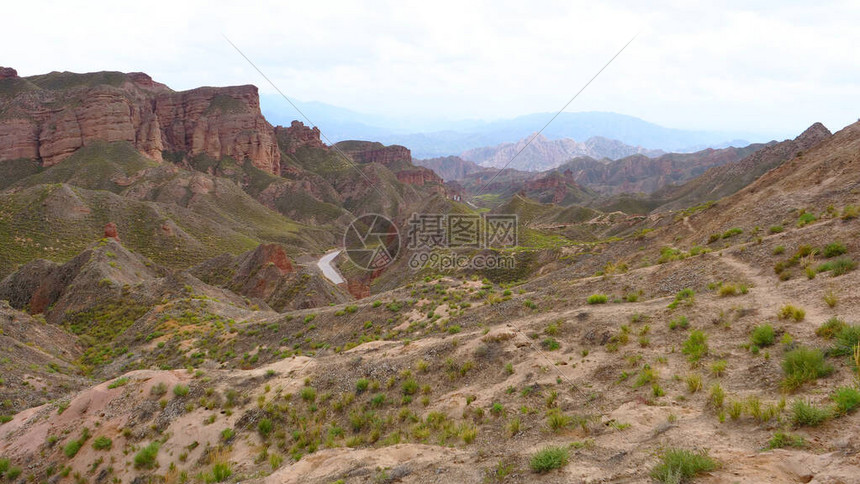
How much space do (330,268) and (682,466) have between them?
265ft

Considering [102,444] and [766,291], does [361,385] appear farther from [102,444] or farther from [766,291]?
[766,291]

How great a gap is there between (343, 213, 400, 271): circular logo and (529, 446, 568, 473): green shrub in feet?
172

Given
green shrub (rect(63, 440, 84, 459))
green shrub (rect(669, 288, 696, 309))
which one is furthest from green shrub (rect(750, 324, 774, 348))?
green shrub (rect(63, 440, 84, 459))

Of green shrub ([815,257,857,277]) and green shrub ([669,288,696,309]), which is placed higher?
green shrub ([815,257,857,277])

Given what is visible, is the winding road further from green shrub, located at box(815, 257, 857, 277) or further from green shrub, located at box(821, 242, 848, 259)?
green shrub, located at box(815, 257, 857, 277)

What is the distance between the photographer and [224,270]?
46719 millimetres

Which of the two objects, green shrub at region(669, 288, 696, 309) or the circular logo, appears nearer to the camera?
green shrub at region(669, 288, 696, 309)

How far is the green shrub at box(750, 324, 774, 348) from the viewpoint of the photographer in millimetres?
8992

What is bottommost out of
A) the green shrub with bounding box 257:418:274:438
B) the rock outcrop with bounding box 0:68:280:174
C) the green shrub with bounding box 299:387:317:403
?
the green shrub with bounding box 257:418:274:438

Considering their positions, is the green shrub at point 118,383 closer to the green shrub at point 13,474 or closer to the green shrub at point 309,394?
the green shrub at point 13,474

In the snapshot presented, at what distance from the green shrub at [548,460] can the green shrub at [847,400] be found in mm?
4143

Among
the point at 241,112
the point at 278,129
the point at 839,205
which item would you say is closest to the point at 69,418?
the point at 839,205

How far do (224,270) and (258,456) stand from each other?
4061cm

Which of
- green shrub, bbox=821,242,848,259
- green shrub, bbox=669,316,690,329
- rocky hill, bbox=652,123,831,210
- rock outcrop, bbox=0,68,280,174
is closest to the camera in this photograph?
green shrub, bbox=669,316,690,329
